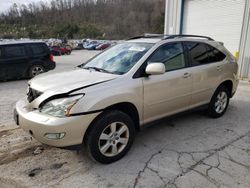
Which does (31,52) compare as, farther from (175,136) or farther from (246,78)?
(246,78)

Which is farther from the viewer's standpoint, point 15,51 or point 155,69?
point 15,51

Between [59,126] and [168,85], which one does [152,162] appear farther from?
[59,126]

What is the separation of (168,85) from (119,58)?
34.9 inches

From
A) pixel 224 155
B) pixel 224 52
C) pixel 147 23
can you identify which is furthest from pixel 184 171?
pixel 147 23

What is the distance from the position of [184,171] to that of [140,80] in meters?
1.32

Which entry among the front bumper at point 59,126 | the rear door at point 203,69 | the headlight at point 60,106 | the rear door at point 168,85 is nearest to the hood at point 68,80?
the headlight at point 60,106

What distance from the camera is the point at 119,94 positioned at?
2.79m

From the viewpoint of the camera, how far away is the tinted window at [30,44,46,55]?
9.05m

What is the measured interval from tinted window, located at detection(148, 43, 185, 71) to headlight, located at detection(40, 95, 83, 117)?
4.33 feet

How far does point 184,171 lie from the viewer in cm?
275

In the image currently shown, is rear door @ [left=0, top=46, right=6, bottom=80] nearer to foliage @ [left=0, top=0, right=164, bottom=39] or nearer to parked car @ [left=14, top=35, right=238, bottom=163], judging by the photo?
parked car @ [left=14, top=35, right=238, bottom=163]

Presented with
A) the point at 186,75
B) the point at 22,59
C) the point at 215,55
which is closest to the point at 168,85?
the point at 186,75

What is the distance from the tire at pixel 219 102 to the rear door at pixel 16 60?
7.48 m

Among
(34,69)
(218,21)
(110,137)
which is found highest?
(218,21)
